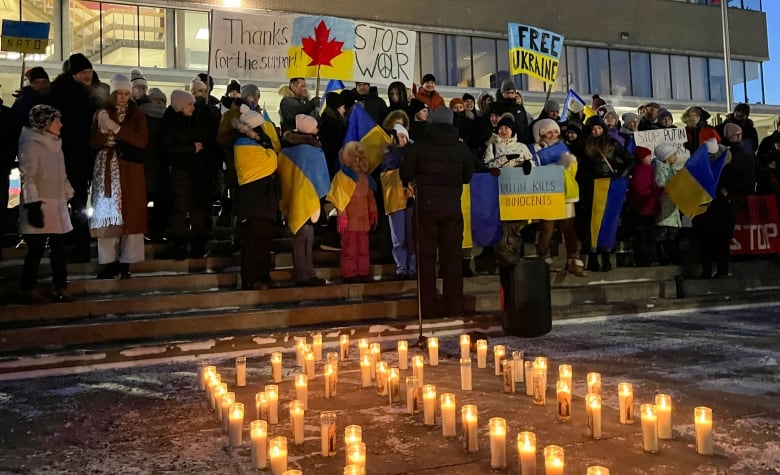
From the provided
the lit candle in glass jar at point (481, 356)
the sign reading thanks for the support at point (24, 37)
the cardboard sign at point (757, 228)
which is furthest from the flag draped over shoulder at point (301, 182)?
the cardboard sign at point (757, 228)

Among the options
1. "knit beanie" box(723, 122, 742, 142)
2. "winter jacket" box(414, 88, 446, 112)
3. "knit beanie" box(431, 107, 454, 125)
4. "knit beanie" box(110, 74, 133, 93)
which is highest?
"winter jacket" box(414, 88, 446, 112)

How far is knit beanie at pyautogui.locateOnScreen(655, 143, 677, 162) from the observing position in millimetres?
9367

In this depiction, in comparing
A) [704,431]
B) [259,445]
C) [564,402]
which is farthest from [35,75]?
[704,431]

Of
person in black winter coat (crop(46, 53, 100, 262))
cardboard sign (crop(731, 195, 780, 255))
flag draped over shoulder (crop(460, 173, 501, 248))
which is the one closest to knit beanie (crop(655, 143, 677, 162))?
cardboard sign (crop(731, 195, 780, 255))

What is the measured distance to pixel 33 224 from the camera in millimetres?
5941

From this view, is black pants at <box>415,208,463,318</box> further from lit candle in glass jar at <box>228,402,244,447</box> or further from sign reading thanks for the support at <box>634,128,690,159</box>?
sign reading thanks for the support at <box>634,128,690,159</box>

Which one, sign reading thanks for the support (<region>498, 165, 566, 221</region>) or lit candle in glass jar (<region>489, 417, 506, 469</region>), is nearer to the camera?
lit candle in glass jar (<region>489, 417, 506, 469</region>)

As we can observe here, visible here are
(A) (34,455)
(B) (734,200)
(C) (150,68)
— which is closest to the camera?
(A) (34,455)

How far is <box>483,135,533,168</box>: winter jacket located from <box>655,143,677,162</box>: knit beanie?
232 centimetres

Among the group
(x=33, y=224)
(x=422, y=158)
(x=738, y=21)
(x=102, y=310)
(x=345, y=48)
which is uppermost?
(x=738, y=21)

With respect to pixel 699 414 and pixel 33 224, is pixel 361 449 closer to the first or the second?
pixel 699 414

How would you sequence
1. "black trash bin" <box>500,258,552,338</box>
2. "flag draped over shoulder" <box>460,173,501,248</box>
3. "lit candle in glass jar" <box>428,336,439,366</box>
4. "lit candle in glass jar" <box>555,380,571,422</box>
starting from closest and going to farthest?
"lit candle in glass jar" <box>555,380,571,422</box>, "lit candle in glass jar" <box>428,336,439,366</box>, "black trash bin" <box>500,258,552,338</box>, "flag draped over shoulder" <box>460,173,501,248</box>

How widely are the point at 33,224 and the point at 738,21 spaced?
27029 millimetres

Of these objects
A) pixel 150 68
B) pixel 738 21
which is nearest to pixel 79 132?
pixel 150 68
